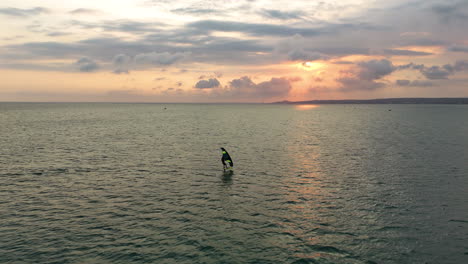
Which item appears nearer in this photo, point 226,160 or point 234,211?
point 234,211

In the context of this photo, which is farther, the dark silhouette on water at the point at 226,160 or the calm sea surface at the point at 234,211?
the dark silhouette on water at the point at 226,160

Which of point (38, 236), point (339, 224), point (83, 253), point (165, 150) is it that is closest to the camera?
point (83, 253)

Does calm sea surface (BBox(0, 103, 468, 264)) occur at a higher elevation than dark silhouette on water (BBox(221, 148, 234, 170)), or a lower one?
lower

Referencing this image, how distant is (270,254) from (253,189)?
12373 millimetres

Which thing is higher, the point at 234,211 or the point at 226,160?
the point at 226,160

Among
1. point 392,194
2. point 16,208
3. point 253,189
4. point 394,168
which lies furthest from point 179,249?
point 394,168

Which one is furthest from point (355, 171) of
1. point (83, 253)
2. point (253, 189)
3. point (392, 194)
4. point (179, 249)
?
point (83, 253)

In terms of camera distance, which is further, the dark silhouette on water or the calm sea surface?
the dark silhouette on water

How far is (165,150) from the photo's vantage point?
53.1m

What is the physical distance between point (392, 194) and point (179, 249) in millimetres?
20205

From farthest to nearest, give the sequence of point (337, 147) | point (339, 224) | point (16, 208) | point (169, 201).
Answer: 1. point (337, 147)
2. point (169, 201)
3. point (16, 208)
4. point (339, 224)

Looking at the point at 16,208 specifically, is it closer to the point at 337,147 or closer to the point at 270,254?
the point at 270,254

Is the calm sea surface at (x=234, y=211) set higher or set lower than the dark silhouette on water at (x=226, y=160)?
lower

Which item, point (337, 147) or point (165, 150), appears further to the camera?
point (337, 147)
